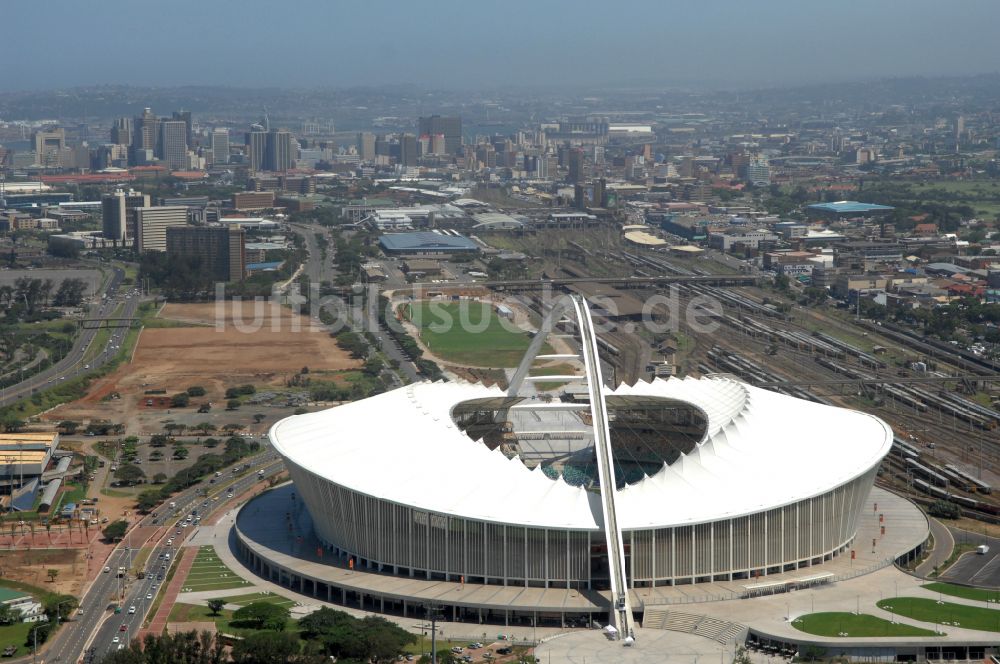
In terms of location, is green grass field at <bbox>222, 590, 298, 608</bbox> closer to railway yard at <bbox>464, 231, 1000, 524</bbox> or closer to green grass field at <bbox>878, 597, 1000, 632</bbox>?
green grass field at <bbox>878, 597, 1000, 632</bbox>

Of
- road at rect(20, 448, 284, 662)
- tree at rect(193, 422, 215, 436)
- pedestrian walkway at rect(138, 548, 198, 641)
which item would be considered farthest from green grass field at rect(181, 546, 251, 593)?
tree at rect(193, 422, 215, 436)

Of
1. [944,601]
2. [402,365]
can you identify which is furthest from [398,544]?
[402,365]

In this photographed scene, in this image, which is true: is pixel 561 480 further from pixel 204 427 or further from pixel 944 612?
pixel 204 427

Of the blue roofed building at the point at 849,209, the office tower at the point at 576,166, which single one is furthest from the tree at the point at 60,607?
the office tower at the point at 576,166

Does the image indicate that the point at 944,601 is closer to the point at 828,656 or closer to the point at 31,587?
the point at 828,656

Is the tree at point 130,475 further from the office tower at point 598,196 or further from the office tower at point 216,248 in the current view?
the office tower at point 598,196
